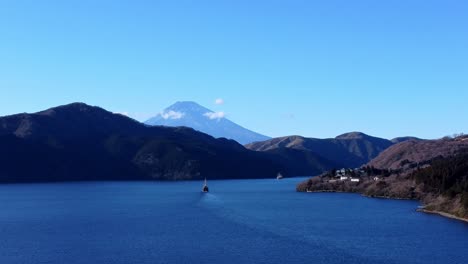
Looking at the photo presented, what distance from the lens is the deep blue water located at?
243ft

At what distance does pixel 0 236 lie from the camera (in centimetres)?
9194

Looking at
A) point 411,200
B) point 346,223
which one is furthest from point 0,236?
point 411,200

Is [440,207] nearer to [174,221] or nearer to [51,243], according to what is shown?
[174,221]

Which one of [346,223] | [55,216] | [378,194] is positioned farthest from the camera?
[378,194]

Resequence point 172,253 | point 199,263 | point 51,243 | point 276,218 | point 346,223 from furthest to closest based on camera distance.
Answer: point 276,218 < point 346,223 < point 51,243 < point 172,253 < point 199,263

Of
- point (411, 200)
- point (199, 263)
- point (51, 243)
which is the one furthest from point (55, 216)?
point (411, 200)

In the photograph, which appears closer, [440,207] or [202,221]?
[202,221]

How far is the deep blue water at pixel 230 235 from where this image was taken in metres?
74.0

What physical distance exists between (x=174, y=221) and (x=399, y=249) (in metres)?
44.9

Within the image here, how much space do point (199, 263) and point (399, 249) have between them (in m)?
27.0

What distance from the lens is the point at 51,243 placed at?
277 ft

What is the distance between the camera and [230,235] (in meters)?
91.0

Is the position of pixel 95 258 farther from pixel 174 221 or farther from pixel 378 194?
pixel 378 194

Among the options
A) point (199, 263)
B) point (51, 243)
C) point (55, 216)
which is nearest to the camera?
point (199, 263)
